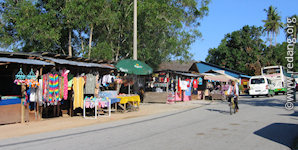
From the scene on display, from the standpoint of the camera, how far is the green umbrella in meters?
14.9

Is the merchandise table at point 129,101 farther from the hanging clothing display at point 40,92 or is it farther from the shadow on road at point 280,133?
the shadow on road at point 280,133

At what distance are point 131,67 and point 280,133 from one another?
8801mm

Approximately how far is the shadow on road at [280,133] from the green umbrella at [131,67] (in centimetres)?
779

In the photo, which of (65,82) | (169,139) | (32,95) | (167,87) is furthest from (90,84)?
(167,87)

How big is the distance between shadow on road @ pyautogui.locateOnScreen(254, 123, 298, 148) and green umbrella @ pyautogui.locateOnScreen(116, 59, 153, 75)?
7785 mm

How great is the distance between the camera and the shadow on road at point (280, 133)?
24.4 feet

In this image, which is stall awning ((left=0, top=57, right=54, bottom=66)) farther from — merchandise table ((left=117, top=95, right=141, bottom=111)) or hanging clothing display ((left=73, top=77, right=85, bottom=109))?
merchandise table ((left=117, top=95, right=141, bottom=111))

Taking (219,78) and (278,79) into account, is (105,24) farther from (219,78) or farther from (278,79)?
(278,79)

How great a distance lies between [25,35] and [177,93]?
13194 mm

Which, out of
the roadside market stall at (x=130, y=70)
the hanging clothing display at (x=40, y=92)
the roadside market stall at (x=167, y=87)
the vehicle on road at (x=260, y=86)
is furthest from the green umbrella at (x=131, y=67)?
the vehicle on road at (x=260, y=86)

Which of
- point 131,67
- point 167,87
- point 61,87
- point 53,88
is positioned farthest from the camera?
point 167,87

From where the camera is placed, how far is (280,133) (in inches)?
334

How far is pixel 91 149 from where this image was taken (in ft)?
21.3

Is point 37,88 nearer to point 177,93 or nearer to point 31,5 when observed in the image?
point 31,5
